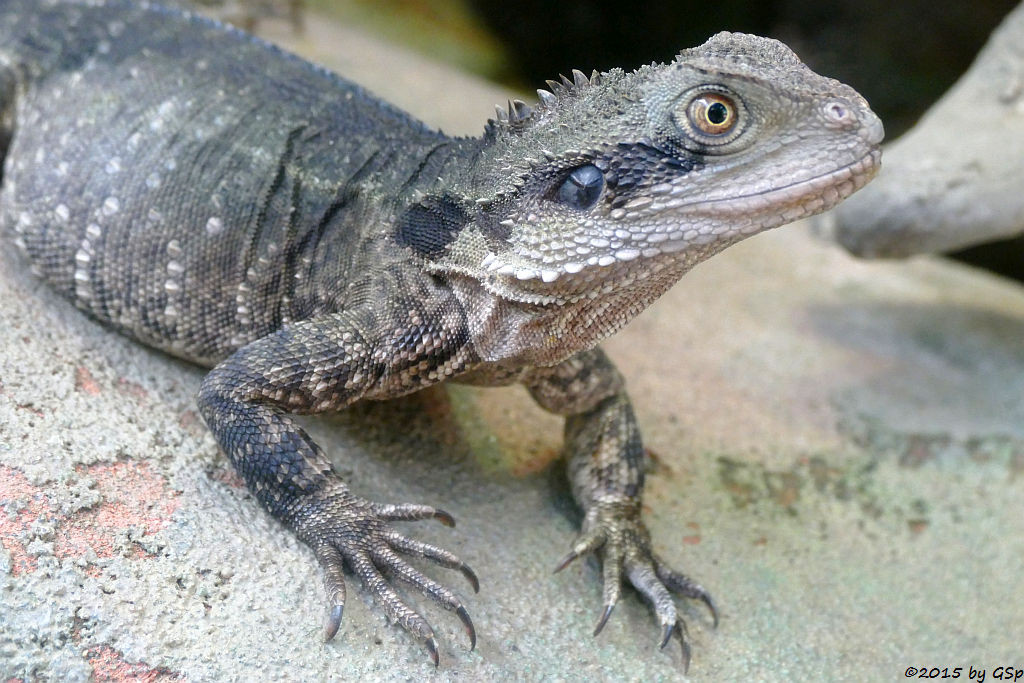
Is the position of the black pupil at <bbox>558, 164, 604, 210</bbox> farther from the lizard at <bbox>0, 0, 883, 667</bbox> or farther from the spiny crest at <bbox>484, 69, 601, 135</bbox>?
the spiny crest at <bbox>484, 69, 601, 135</bbox>

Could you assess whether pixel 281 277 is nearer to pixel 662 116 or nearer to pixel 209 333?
pixel 209 333

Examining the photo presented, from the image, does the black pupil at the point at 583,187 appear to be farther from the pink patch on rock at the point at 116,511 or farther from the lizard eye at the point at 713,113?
the pink patch on rock at the point at 116,511

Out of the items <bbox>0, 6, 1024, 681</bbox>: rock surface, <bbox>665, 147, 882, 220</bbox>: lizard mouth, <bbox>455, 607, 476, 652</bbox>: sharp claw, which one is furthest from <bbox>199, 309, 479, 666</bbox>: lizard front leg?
<bbox>665, 147, 882, 220</bbox>: lizard mouth

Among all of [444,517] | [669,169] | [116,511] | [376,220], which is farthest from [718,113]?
[116,511]

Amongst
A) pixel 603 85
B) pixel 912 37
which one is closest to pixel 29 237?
pixel 603 85

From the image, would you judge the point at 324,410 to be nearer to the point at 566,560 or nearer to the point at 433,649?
the point at 433,649

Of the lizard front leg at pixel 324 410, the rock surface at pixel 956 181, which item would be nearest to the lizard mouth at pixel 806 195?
the lizard front leg at pixel 324 410
